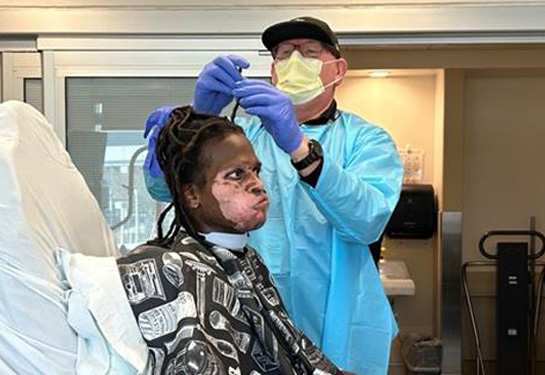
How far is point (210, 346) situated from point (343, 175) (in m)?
0.47

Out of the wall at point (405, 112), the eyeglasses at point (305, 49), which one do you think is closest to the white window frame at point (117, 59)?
the eyeglasses at point (305, 49)

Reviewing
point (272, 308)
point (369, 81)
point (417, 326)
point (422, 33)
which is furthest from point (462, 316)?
point (272, 308)

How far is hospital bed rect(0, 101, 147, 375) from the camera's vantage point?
3.60ft

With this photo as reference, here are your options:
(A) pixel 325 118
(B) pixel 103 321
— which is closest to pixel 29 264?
(B) pixel 103 321

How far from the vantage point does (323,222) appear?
155 centimetres

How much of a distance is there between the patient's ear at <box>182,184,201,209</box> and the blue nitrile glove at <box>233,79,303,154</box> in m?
0.20

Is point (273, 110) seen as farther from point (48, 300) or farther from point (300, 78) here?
point (48, 300)

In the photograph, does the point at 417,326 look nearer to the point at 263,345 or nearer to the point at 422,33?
the point at 422,33

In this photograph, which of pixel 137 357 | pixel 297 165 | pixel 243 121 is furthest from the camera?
pixel 243 121

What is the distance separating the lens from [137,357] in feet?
3.53

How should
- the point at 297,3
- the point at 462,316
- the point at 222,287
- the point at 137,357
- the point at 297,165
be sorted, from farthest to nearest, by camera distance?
the point at 462,316
the point at 297,3
the point at 297,165
the point at 222,287
the point at 137,357

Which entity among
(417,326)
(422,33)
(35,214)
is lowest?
(417,326)

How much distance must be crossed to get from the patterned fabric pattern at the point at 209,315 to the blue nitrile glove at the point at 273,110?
0.81ft

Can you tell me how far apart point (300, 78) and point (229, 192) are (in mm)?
483
